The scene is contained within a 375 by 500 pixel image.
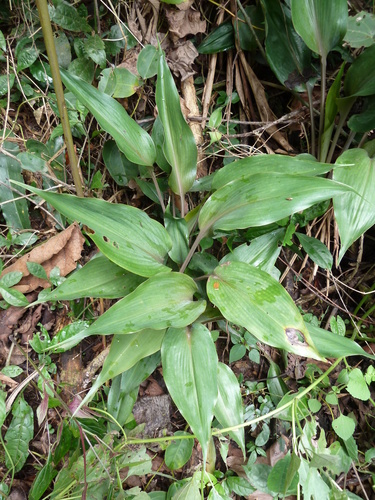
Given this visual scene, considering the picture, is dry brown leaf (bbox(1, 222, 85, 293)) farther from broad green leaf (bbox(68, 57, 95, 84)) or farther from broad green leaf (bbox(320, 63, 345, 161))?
broad green leaf (bbox(320, 63, 345, 161))

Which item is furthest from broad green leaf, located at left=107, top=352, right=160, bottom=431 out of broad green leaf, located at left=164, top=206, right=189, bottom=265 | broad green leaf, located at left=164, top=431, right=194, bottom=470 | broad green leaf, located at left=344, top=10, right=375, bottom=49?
broad green leaf, located at left=344, top=10, right=375, bottom=49

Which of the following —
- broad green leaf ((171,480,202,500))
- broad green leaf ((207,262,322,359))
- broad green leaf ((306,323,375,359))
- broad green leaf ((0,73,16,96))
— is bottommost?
broad green leaf ((171,480,202,500))

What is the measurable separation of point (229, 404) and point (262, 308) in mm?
314

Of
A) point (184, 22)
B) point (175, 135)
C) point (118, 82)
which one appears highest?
point (184, 22)

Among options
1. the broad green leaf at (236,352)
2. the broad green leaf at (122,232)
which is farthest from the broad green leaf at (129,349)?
the broad green leaf at (236,352)

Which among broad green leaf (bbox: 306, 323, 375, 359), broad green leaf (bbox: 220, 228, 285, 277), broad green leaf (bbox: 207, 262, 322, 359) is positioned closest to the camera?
broad green leaf (bbox: 207, 262, 322, 359)

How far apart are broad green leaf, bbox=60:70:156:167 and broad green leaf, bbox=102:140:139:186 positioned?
138mm

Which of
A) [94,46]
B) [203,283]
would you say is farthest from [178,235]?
[94,46]

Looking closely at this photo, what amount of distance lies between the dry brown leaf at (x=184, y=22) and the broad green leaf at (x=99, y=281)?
2.26ft

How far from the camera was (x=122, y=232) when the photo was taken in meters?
0.75

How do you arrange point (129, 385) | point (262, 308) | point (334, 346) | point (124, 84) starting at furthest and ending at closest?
point (124, 84) < point (129, 385) < point (334, 346) < point (262, 308)

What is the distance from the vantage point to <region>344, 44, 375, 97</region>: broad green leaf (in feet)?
2.89

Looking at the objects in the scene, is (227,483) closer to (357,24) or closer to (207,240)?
(207,240)

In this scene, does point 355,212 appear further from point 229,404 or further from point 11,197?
point 11,197
